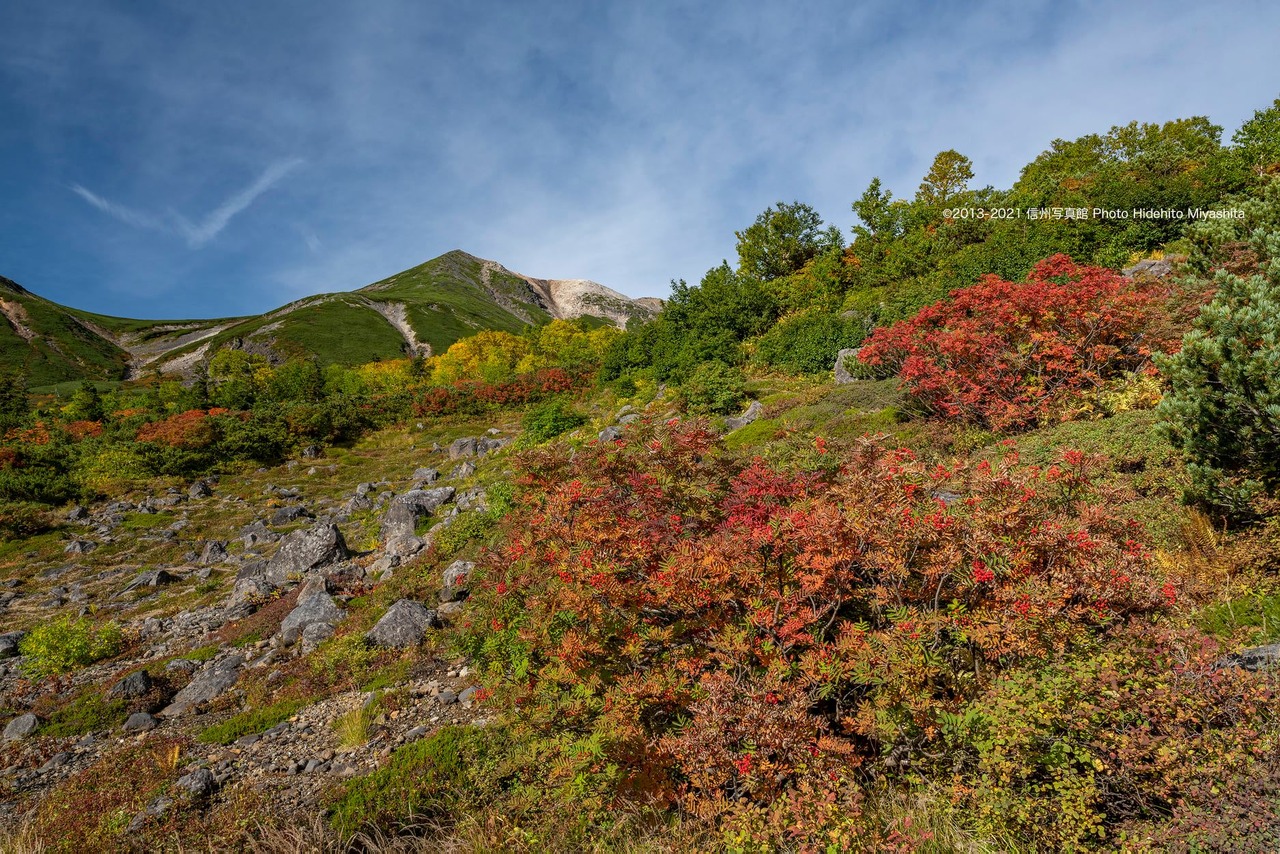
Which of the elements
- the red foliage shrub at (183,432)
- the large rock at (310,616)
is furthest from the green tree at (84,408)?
the large rock at (310,616)

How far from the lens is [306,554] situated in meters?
13.3

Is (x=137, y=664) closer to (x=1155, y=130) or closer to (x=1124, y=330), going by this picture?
(x=1124, y=330)

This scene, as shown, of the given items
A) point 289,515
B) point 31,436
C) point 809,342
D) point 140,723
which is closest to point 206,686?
point 140,723

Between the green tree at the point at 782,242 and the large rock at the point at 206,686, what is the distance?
3150cm

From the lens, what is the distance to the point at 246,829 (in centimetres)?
462

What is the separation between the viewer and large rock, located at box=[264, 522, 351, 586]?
1302 cm

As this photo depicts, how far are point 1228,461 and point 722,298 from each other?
23.3 meters

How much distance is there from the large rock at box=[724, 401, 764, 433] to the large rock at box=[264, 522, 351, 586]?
10.9 meters

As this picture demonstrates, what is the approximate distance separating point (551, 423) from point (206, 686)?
1358cm

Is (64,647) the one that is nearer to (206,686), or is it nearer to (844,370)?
(206,686)

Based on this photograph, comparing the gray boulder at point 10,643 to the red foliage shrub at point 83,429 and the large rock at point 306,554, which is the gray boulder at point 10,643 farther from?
the red foliage shrub at point 83,429

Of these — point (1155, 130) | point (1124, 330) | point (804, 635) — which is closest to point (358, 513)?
point (804, 635)

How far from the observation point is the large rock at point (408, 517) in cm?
1304

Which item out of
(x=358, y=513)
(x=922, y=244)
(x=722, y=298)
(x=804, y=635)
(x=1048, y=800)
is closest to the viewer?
(x=1048, y=800)
